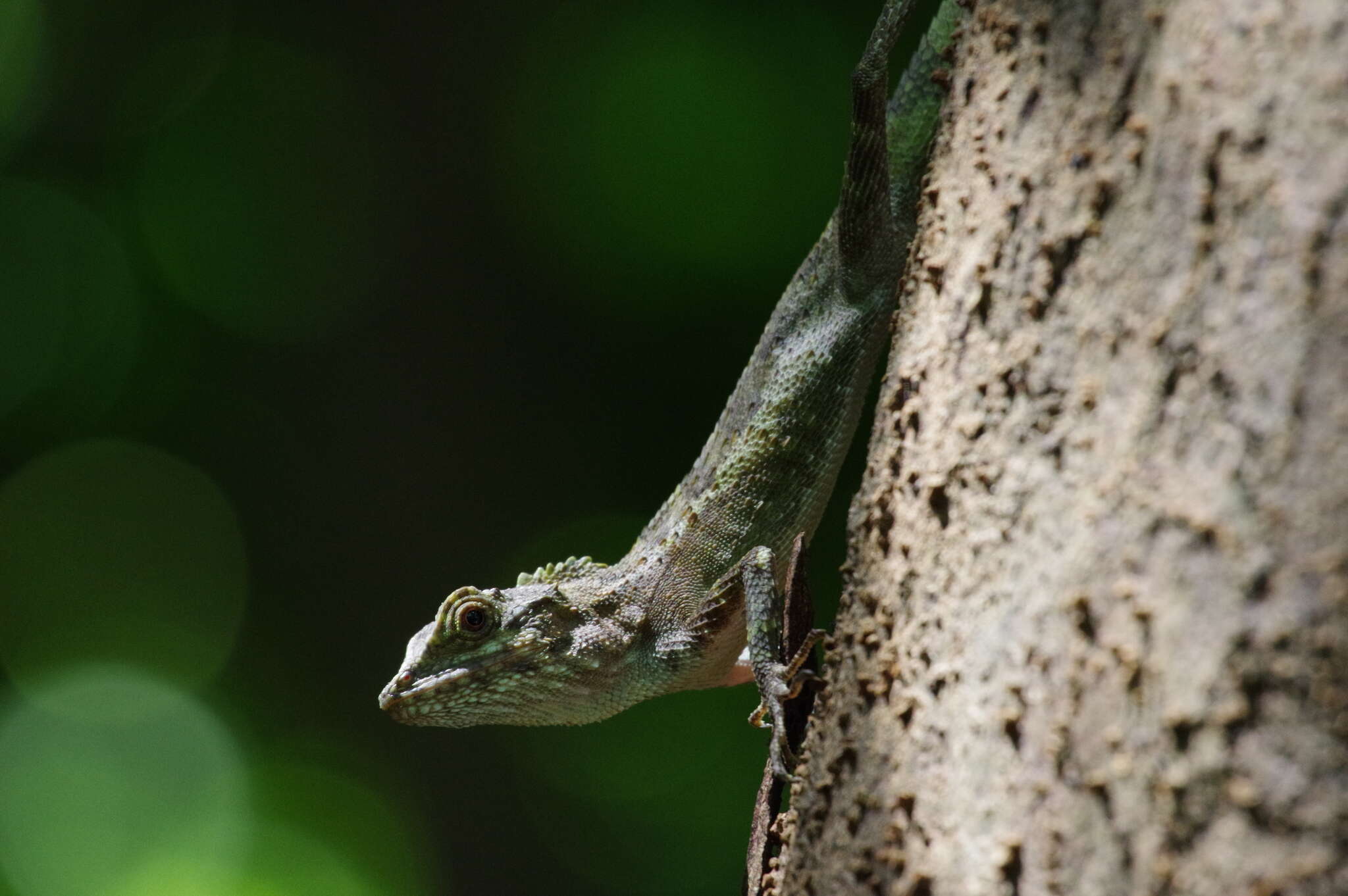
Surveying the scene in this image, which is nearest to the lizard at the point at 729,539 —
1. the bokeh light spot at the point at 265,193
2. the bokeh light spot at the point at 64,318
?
the bokeh light spot at the point at 265,193

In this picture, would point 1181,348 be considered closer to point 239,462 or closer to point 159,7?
point 239,462

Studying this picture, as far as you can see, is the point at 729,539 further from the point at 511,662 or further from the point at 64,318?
the point at 64,318

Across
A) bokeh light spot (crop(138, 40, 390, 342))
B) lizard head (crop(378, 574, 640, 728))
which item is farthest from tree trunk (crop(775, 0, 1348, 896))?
bokeh light spot (crop(138, 40, 390, 342))

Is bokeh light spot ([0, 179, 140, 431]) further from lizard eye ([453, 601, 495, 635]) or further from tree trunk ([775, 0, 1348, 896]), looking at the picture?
tree trunk ([775, 0, 1348, 896])

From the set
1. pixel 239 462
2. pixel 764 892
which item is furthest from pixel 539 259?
pixel 764 892

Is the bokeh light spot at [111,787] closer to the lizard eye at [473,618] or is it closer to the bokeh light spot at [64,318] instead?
the bokeh light spot at [64,318]

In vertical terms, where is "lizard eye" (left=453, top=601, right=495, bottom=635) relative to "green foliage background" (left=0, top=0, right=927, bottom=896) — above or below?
below

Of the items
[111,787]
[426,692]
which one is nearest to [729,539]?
[426,692]
